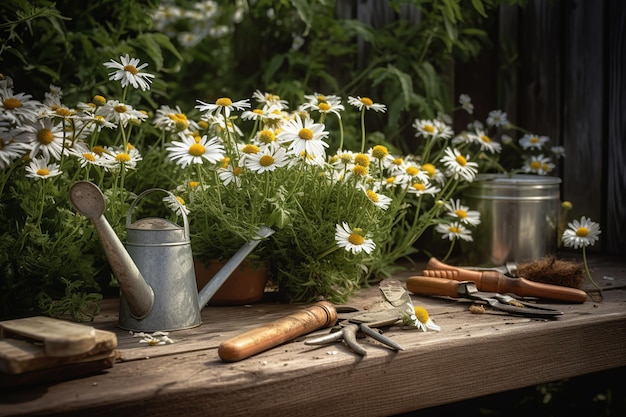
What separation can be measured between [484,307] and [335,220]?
0.46 metres

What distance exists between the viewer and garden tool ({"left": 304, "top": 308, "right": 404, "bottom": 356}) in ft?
4.50

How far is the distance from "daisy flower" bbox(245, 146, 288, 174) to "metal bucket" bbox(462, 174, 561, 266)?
37.5 inches

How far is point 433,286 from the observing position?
1.85m

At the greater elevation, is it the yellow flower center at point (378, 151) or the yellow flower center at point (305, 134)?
the yellow flower center at point (305, 134)

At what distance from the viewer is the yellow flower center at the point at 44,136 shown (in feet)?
5.06

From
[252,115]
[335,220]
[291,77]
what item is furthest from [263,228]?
[291,77]

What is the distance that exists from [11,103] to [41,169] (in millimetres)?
159

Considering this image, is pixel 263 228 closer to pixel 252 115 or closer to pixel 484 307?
pixel 252 115

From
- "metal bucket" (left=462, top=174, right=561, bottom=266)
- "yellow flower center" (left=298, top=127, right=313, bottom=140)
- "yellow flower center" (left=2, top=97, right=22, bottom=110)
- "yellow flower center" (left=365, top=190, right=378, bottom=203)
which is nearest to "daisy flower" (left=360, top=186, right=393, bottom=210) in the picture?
"yellow flower center" (left=365, top=190, right=378, bottom=203)

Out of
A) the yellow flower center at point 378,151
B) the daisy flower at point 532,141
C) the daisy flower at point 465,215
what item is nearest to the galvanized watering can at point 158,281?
the yellow flower center at point 378,151

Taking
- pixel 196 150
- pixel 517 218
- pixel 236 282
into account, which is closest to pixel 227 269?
pixel 236 282

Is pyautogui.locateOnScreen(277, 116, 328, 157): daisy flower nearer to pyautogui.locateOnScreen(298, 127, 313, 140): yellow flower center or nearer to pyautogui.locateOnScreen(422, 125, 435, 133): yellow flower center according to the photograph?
pyautogui.locateOnScreen(298, 127, 313, 140): yellow flower center

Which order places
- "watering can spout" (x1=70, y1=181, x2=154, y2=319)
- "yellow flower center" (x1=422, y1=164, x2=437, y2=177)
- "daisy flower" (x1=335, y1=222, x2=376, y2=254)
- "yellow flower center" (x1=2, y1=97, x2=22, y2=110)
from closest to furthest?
"watering can spout" (x1=70, y1=181, x2=154, y2=319)
"yellow flower center" (x1=2, y1=97, x2=22, y2=110)
"daisy flower" (x1=335, y1=222, x2=376, y2=254)
"yellow flower center" (x1=422, y1=164, x2=437, y2=177)

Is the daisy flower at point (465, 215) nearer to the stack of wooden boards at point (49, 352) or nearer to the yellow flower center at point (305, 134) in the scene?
the yellow flower center at point (305, 134)
